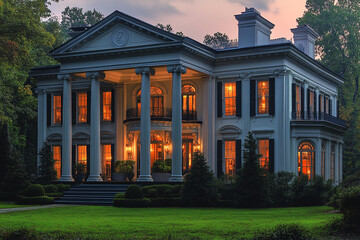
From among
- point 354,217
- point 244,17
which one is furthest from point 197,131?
point 354,217

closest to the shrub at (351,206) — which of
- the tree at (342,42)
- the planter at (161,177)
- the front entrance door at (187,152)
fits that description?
the planter at (161,177)

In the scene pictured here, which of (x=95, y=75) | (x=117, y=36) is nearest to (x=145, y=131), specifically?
(x=95, y=75)

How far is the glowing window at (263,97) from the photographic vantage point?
3819cm

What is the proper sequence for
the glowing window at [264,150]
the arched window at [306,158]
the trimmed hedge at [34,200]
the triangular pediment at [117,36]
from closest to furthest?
the trimmed hedge at [34,200], the triangular pediment at [117,36], the glowing window at [264,150], the arched window at [306,158]

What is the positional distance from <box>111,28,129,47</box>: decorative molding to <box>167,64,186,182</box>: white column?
12.6 feet

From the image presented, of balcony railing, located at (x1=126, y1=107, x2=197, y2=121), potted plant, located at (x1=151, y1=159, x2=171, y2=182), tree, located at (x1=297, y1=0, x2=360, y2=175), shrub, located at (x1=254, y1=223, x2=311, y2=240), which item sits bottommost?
shrub, located at (x1=254, y1=223, x2=311, y2=240)

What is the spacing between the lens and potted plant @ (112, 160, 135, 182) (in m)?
39.8

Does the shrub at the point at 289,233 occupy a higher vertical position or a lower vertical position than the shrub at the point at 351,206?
lower

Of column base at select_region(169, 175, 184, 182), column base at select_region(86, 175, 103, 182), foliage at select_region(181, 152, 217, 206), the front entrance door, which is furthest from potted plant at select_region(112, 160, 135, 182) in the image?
foliage at select_region(181, 152, 217, 206)

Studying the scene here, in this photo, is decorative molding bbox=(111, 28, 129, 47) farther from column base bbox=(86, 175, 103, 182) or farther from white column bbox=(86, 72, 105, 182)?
column base bbox=(86, 175, 103, 182)

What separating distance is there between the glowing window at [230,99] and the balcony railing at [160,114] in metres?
2.23

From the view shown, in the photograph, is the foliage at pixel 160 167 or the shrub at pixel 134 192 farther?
the foliage at pixel 160 167

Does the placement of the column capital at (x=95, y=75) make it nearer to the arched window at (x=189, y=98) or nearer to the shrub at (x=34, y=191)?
the arched window at (x=189, y=98)

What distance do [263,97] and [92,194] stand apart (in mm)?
12395
